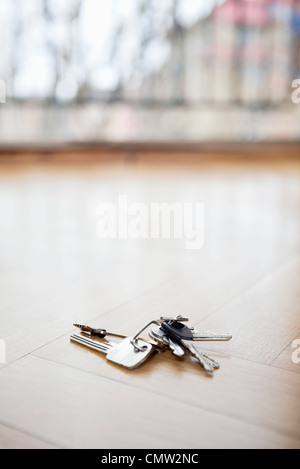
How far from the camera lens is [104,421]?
0.59m

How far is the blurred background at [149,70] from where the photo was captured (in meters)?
4.07

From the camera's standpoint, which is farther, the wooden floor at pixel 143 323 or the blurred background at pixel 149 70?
the blurred background at pixel 149 70

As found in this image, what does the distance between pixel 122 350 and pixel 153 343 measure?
0.04 m

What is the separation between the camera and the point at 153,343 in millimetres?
778

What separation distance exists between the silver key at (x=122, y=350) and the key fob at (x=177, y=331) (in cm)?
3

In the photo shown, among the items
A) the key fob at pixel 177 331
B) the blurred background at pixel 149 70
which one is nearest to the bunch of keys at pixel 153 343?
the key fob at pixel 177 331

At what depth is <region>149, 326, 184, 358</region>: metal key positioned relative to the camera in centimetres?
75

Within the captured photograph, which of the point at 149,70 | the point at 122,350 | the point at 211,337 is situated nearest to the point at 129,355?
the point at 122,350

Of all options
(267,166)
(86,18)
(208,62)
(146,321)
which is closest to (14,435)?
(146,321)

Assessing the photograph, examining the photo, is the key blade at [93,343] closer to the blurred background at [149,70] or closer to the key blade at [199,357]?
the key blade at [199,357]

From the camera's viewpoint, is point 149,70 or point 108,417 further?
point 149,70

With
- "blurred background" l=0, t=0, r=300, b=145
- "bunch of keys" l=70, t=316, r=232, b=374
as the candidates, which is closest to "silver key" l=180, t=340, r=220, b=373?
"bunch of keys" l=70, t=316, r=232, b=374

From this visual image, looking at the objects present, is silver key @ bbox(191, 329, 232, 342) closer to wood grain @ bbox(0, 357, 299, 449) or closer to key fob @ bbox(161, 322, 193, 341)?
key fob @ bbox(161, 322, 193, 341)

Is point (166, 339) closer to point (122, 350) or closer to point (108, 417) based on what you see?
point (122, 350)
